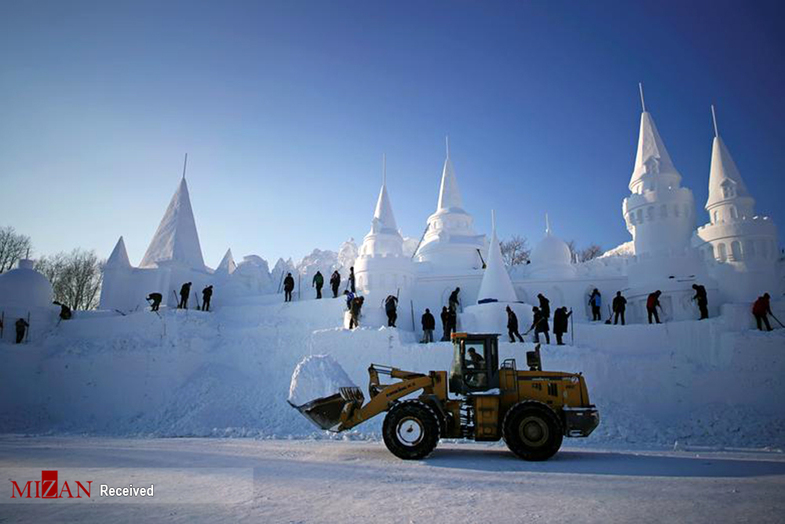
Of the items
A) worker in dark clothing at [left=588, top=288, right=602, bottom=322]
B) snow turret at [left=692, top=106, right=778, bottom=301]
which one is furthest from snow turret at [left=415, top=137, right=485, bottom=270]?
snow turret at [left=692, top=106, right=778, bottom=301]

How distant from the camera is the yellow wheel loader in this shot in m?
7.38

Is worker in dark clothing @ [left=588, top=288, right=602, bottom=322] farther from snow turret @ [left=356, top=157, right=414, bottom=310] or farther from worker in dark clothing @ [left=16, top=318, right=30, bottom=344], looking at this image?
worker in dark clothing @ [left=16, top=318, right=30, bottom=344]

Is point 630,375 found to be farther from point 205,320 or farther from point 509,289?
point 205,320

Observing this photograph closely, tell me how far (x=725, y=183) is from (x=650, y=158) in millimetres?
3313

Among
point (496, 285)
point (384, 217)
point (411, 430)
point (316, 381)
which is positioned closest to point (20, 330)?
point (316, 381)

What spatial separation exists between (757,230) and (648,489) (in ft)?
55.9

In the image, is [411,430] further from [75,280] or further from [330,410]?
[75,280]

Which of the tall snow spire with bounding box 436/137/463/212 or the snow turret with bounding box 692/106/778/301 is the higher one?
the tall snow spire with bounding box 436/137/463/212

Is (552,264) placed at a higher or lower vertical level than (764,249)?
higher

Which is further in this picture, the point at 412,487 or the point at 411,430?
the point at 411,430

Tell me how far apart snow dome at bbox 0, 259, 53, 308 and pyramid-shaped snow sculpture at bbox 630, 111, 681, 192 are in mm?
27201

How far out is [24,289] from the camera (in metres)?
20.5

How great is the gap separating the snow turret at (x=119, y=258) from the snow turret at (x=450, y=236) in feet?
52.0

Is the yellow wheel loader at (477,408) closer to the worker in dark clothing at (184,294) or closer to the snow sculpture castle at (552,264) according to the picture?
the snow sculpture castle at (552,264)
